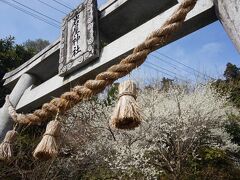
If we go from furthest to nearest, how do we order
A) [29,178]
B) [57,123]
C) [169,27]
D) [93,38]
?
[29,178] < [93,38] < [57,123] < [169,27]

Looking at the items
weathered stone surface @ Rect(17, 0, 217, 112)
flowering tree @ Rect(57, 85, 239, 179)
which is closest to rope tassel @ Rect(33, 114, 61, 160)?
weathered stone surface @ Rect(17, 0, 217, 112)

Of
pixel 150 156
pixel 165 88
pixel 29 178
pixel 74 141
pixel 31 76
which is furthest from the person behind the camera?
pixel 165 88

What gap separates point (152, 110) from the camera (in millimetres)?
9125

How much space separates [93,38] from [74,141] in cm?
621

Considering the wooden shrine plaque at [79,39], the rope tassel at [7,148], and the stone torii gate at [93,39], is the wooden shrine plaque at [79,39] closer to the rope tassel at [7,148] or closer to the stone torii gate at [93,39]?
the stone torii gate at [93,39]

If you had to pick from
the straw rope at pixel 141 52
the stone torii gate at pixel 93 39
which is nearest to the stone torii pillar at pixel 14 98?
the stone torii gate at pixel 93 39

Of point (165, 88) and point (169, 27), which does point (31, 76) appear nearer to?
point (169, 27)

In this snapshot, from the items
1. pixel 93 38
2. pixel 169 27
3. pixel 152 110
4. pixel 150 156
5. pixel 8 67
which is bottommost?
pixel 169 27

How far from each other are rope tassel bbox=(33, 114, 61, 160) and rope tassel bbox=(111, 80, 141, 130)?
33 cm

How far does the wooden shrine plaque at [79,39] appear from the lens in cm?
173

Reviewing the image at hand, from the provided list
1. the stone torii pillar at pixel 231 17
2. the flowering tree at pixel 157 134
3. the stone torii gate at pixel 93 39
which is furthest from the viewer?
the flowering tree at pixel 157 134

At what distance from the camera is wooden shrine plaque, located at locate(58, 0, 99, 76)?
1730mm

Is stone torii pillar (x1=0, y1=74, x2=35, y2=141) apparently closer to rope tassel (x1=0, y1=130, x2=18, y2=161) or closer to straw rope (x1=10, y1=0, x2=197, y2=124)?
rope tassel (x1=0, y1=130, x2=18, y2=161)

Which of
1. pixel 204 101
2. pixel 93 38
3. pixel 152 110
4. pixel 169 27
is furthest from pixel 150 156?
pixel 169 27
